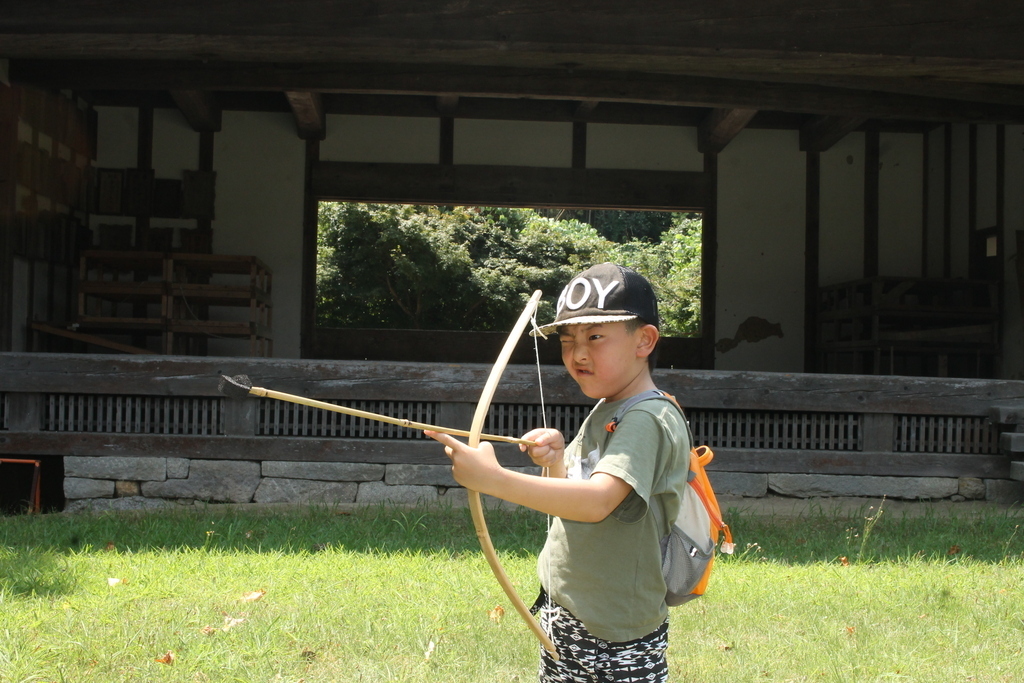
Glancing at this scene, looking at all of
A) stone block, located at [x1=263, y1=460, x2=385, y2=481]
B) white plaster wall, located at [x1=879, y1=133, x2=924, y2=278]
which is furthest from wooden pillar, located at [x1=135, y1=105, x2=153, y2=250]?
white plaster wall, located at [x1=879, y1=133, x2=924, y2=278]

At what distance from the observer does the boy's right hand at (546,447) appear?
1823mm

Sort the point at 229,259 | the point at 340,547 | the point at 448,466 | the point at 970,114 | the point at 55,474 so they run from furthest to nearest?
the point at 229,259 < the point at 970,114 < the point at 55,474 < the point at 448,466 < the point at 340,547

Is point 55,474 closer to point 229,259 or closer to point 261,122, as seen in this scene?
point 229,259

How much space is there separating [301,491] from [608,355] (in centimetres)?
437

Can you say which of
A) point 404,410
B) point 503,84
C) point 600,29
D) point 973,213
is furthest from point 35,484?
point 973,213

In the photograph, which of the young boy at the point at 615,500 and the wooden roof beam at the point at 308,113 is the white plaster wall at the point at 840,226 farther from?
the young boy at the point at 615,500

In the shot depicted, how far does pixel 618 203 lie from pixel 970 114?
3.16m

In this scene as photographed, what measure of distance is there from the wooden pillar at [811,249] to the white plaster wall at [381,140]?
3820mm

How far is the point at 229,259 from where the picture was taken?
7496 mm

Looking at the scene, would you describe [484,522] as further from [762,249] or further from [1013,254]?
[1013,254]

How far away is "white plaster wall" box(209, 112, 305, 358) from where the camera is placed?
28.1 ft

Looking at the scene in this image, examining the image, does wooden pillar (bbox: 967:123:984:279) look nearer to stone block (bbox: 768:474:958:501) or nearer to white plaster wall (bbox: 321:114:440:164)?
stone block (bbox: 768:474:958:501)

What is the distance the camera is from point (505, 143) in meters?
8.71

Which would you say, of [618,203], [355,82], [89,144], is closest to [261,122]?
[89,144]
